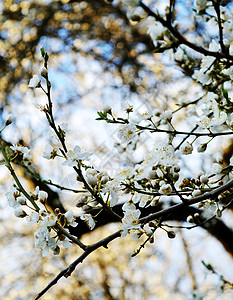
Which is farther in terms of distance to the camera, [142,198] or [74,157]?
[142,198]

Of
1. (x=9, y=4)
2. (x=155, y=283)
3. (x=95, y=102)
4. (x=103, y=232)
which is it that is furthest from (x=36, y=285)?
(x=9, y=4)

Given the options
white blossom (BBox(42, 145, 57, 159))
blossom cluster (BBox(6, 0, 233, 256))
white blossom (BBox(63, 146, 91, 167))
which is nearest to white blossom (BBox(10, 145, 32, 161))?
blossom cluster (BBox(6, 0, 233, 256))

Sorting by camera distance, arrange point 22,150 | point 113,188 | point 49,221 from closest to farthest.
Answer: point 49,221
point 113,188
point 22,150

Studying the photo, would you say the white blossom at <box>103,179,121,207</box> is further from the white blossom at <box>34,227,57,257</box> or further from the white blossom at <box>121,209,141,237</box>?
the white blossom at <box>34,227,57,257</box>

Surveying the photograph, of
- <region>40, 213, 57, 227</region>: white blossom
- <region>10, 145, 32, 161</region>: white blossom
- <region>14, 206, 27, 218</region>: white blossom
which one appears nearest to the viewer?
<region>40, 213, 57, 227</region>: white blossom

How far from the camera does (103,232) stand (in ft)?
14.4

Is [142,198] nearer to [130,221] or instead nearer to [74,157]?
[130,221]

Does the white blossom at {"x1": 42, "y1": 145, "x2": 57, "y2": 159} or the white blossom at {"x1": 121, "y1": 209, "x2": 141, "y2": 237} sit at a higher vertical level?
the white blossom at {"x1": 42, "y1": 145, "x2": 57, "y2": 159}

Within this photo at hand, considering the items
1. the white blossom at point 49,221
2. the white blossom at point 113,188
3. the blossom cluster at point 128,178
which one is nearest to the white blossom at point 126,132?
the blossom cluster at point 128,178

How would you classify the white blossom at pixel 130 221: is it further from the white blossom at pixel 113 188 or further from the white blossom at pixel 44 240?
the white blossom at pixel 44 240

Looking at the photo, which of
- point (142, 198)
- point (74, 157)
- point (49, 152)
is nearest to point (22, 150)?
point (49, 152)

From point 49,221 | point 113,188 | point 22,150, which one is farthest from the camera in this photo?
point 22,150

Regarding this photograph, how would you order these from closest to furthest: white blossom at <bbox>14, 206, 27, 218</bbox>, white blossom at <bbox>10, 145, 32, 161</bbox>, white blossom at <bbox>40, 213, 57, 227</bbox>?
white blossom at <bbox>40, 213, 57, 227</bbox>
white blossom at <bbox>14, 206, 27, 218</bbox>
white blossom at <bbox>10, 145, 32, 161</bbox>

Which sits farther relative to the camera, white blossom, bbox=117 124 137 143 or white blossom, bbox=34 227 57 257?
white blossom, bbox=117 124 137 143
